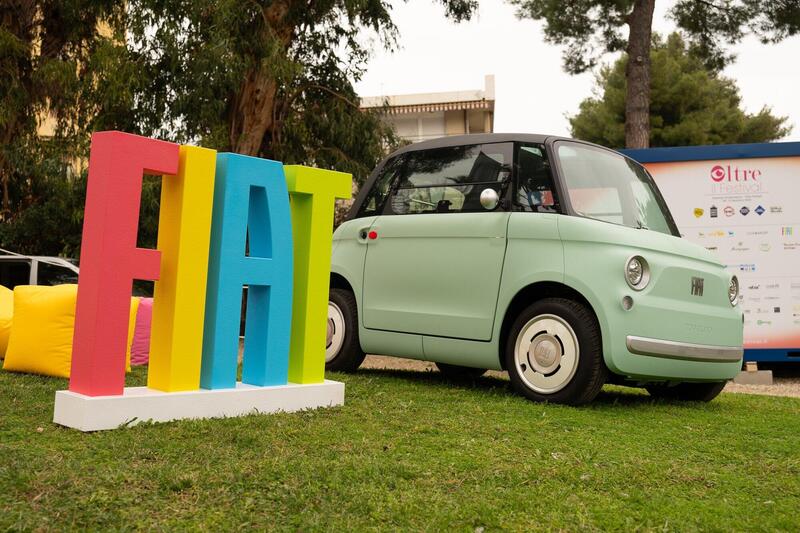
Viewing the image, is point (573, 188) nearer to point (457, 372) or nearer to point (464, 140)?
point (464, 140)

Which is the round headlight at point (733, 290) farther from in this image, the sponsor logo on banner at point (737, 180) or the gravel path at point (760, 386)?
the sponsor logo on banner at point (737, 180)

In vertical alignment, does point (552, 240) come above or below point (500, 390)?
above

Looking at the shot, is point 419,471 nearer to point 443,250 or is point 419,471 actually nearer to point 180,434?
point 180,434

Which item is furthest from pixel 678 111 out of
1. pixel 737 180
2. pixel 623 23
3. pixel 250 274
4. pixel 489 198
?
pixel 250 274

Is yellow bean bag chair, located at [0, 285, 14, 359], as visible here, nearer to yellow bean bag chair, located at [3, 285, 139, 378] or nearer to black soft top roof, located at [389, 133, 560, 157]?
yellow bean bag chair, located at [3, 285, 139, 378]

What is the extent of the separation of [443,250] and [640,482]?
310 centimetres

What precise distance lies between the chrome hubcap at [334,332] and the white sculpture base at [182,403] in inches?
73.1

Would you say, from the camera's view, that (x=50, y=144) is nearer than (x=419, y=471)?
No

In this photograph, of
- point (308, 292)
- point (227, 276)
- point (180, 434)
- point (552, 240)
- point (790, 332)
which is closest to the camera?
point (180, 434)

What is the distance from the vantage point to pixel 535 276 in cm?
598

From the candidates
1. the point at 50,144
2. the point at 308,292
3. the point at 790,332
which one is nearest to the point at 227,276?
the point at 308,292

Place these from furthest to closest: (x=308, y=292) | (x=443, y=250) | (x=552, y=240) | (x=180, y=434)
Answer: (x=443, y=250) → (x=552, y=240) → (x=308, y=292) → (x=180, y=434)

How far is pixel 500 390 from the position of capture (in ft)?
21.9

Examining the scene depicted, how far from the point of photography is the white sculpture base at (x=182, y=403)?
13.8 ft
